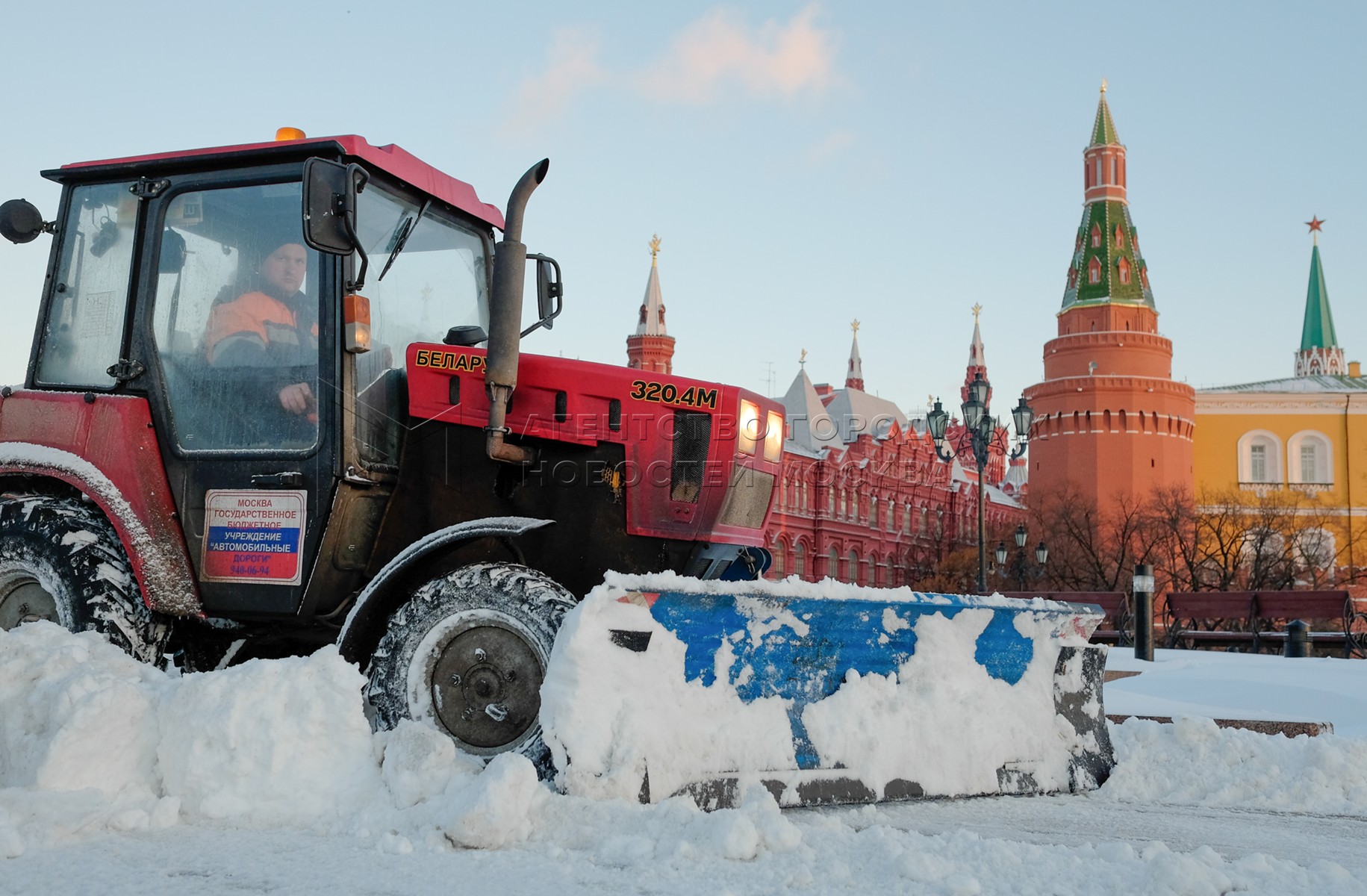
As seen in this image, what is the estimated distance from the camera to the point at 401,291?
5.33 metres

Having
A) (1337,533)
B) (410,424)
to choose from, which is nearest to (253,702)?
(410,424)

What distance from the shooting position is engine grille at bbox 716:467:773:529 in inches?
196

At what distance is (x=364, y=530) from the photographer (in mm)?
4988

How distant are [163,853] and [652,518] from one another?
2181 millimetres

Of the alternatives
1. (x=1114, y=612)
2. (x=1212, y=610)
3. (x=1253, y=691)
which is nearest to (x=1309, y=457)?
(x=1114, y=612)

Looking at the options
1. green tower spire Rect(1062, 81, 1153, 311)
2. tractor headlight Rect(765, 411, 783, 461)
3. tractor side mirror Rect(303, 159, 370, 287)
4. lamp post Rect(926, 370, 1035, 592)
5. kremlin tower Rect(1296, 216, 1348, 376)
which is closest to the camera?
tractor side mirror Rect(303, 159, 370, 287)

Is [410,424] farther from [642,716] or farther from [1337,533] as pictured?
[1337,533]

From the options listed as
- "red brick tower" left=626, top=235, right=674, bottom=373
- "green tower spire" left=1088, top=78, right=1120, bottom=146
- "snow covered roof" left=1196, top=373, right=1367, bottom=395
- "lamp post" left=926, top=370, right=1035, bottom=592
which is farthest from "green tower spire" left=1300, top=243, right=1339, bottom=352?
"lamp post" left=926, top=370, right=1035, bottom=592

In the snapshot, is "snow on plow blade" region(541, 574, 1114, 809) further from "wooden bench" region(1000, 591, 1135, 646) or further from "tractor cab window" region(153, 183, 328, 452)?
"wooden bench" region(1000, 591, 1135, 646)

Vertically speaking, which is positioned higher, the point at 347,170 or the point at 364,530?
the point at 347,170

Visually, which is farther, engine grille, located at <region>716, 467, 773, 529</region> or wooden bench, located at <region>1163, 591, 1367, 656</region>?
wooden bench, located at <region>1163, 591, 1367, 656</region>

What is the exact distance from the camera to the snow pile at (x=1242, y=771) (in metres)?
4.91

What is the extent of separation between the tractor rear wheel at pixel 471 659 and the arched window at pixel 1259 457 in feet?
235

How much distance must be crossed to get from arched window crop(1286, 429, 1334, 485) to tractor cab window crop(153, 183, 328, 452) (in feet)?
240
